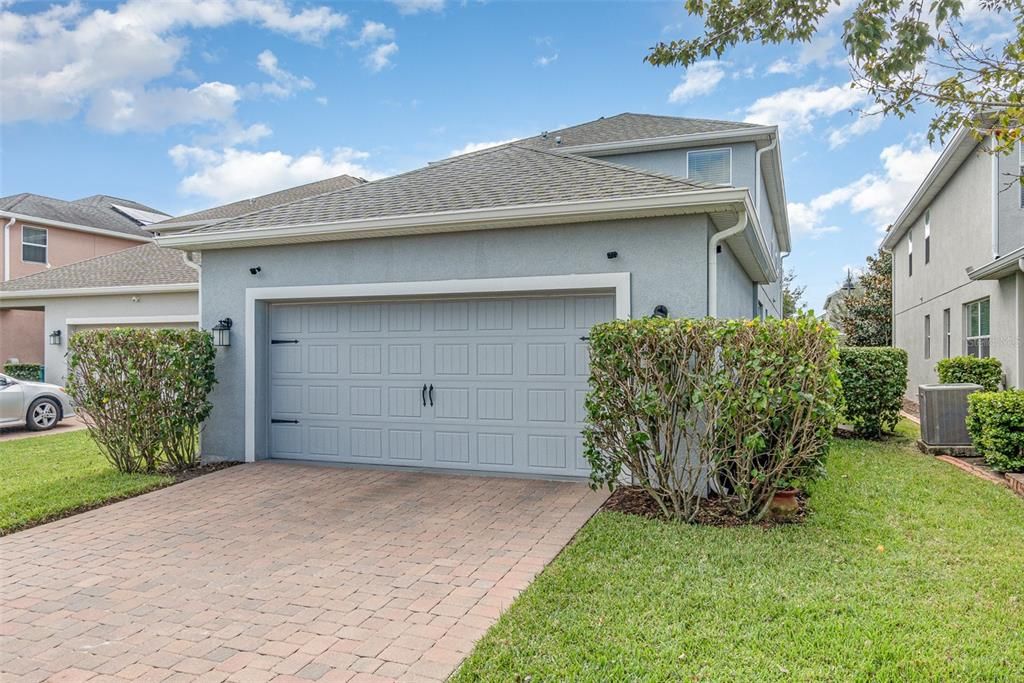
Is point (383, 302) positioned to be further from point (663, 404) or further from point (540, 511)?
point (663, 404)

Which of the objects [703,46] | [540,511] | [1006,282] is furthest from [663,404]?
[1006,282]

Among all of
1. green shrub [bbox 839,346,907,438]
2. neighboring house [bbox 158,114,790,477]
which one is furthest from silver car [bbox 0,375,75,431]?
green shrub [bbox 839,346,907,438]

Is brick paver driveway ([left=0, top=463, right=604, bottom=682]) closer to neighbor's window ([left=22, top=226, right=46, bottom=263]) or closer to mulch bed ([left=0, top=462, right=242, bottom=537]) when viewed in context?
mulch bed ([left=0, top=462, right=242, bottom=537])

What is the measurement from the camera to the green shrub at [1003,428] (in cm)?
725

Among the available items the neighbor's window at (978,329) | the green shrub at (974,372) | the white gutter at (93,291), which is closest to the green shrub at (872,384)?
the green shrub at (974,372)

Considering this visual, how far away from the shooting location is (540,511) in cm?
609

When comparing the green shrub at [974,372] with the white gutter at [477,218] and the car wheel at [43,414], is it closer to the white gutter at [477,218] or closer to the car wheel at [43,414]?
the white gutter at [477,218]

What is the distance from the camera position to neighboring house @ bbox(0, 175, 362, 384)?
14.0 meters

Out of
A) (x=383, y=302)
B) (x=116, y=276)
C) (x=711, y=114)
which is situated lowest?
(x=383, y=302)

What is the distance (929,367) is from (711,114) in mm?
8821

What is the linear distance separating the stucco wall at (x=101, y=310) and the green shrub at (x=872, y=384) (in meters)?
12.7

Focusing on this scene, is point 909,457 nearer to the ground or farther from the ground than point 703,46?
nearer to the ground


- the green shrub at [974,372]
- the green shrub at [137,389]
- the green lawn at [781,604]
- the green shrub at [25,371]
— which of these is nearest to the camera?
the green lawn at [781,604]

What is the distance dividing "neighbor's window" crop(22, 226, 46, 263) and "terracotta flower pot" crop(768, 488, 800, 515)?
2360 centimetres
